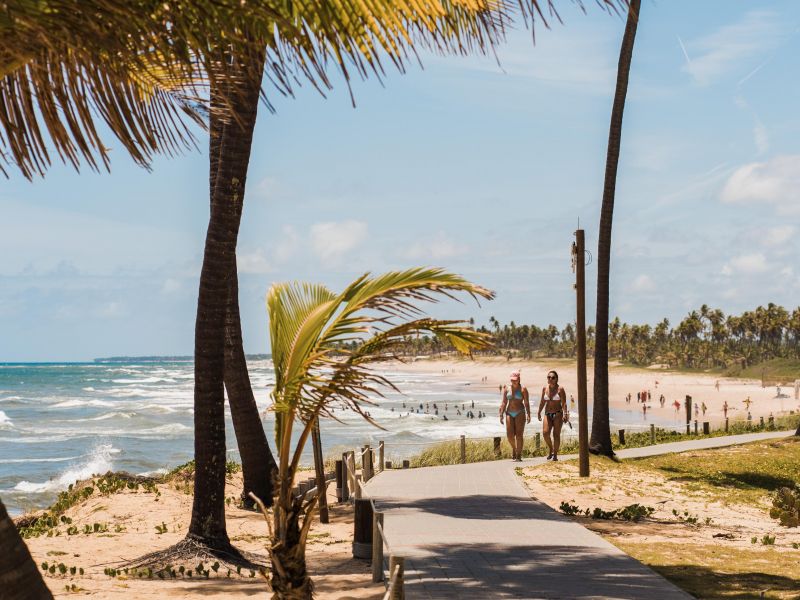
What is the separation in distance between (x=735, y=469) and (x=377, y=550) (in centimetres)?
1203

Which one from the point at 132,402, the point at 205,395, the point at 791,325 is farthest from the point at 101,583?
the point at 791,325

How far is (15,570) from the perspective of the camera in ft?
15.9

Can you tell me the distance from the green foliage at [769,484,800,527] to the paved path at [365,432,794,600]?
134 inches

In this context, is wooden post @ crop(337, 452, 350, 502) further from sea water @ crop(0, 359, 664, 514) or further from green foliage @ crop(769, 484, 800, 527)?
green foliage @ crop(769, 484, 800, 527)

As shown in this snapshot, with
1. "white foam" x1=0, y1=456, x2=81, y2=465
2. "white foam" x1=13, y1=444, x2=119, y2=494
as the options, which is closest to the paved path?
"white foam" x1=13, y1=444, x2=119, y2=494

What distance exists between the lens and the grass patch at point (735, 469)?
17156 mm

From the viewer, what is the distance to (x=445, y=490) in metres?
16.0

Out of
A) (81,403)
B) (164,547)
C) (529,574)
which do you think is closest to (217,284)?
(164,547)

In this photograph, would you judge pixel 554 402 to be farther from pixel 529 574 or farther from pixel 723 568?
pixel 529 574

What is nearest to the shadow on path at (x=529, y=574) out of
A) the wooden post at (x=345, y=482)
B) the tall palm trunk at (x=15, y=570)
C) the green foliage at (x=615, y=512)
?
the green foliage at (x=615, y=512)

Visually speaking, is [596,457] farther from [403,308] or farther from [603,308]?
[403,308]

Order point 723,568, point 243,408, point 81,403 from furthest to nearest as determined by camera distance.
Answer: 1. point 81,403
2. point 243,408
3. point 723,568

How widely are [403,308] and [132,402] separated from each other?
243 feet

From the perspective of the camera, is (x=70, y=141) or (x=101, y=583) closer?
(x=70, y=141)
